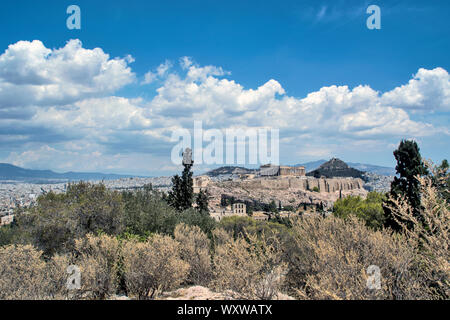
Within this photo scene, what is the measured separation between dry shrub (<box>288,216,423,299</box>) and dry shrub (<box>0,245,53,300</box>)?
6.63 meters

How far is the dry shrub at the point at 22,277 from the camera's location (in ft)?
25.2

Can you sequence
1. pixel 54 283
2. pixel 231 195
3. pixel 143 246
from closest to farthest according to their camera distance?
pixel 54 283
pixel 143 246
pixel 231 195

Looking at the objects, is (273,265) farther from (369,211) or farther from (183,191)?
(369,211)

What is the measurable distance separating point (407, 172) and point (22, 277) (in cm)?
2385

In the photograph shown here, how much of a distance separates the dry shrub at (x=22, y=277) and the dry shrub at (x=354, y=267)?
663cm

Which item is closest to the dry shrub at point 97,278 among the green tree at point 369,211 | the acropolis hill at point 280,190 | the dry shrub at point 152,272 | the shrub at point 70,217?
the dry shrub at point 152,272

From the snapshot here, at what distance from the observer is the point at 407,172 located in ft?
73.7

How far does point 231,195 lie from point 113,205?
281 ft

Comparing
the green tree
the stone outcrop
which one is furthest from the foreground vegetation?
the stone outcrop

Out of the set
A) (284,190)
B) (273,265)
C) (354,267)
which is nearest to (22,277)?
(273,265)

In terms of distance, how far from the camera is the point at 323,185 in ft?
435

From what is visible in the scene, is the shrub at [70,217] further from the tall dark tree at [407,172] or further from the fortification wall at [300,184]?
the fortification wall at [300,184]
